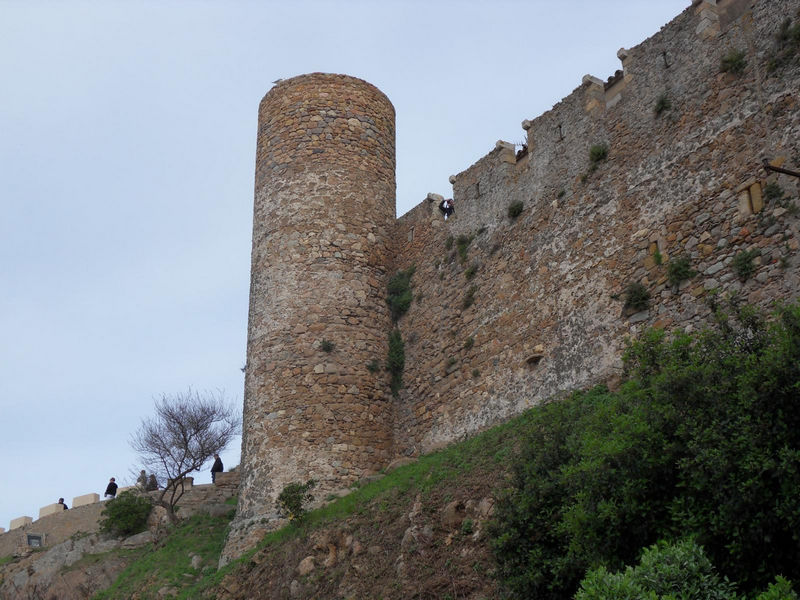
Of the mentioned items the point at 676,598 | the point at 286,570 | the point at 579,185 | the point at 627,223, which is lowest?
the point at 676,598

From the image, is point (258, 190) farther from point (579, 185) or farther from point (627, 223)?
point (627, 223)

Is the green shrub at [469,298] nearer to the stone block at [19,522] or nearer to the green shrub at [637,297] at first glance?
the green shrub at [637,297]

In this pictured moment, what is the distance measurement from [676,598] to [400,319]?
14.4m

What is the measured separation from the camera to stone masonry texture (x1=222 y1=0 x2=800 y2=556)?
47.5 ft

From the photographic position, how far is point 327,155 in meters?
22.3

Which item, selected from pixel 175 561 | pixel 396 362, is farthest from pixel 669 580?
pixel 175 561

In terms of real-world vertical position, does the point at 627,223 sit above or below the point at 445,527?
above

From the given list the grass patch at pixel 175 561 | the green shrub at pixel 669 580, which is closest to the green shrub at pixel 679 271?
the green shrub at pixel 669 580

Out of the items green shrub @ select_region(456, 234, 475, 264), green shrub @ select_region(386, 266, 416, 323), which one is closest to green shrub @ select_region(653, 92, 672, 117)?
green shrub @ select_region(456, 234, 475, 264)

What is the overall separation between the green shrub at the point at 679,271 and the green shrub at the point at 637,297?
0.55 metres

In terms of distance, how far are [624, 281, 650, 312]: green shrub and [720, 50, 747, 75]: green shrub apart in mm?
3655

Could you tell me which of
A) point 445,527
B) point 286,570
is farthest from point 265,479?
point 445,527

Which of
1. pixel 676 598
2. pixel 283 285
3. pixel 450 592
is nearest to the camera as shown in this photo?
pixel 676 598

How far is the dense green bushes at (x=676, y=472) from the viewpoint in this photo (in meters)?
8.12
